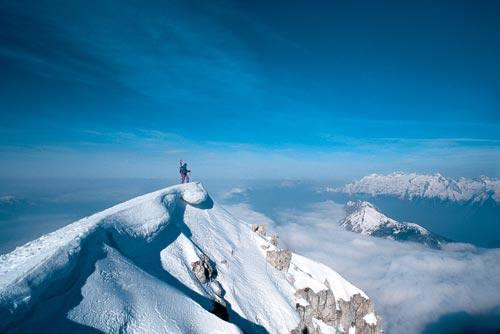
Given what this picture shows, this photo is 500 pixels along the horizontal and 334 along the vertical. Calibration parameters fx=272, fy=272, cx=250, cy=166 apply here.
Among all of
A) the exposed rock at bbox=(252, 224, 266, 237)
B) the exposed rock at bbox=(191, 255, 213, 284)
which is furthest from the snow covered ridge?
the exposed rock at bbox=(252, 224, 266, 237)

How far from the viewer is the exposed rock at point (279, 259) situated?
186 feet

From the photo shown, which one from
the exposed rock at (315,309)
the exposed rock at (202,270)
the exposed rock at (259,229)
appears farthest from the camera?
the exposed rock at (259,229)

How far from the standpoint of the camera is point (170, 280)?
3170 centimetres

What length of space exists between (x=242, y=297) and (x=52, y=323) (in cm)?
2883

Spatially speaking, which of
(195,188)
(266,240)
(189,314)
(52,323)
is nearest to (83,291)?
(52,323)

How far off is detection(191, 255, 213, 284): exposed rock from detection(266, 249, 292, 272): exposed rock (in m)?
20.6

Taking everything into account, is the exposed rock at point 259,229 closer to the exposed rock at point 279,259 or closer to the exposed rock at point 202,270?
the exposed rock at point 279,259

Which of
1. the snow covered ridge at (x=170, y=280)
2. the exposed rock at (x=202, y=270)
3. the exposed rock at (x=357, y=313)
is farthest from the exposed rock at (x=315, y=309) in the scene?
the exposed rock at (x=202, y=270)

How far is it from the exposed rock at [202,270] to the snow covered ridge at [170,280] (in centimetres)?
14

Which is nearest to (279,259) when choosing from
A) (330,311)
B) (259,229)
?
(259,229)

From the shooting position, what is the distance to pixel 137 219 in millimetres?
36156

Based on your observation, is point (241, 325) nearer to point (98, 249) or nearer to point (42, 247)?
point (98, 249)

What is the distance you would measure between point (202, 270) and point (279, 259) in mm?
24203

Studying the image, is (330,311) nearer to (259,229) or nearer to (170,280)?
(259,229)
